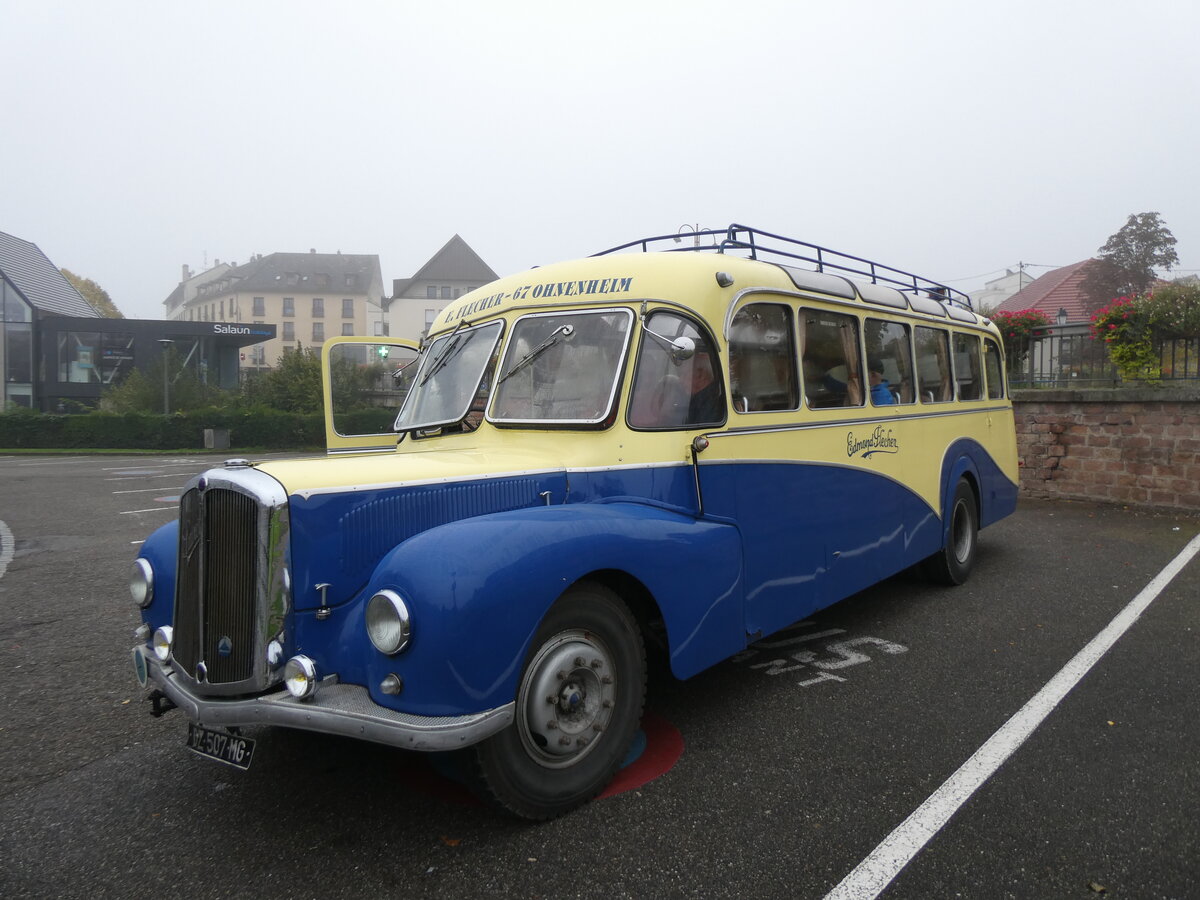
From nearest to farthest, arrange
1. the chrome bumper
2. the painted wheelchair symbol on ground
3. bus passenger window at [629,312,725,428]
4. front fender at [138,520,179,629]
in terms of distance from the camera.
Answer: the chrome bumper < the painted wheelchair symbol on ground < front fender at [138,520,179,629] < bus passenger window at [629,312,725,428]

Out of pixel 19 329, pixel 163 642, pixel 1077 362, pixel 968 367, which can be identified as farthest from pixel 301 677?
pixel 19 329

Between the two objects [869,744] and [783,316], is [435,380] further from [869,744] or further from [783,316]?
[869,744]

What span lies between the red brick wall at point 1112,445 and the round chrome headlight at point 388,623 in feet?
39.1

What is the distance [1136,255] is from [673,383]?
5119 cm

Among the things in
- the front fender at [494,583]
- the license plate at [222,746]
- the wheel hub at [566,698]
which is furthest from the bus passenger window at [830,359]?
the license plate at [222,746]

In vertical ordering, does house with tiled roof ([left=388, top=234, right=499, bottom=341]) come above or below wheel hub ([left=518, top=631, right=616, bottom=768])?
above

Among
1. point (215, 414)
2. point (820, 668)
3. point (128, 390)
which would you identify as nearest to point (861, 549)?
point (820, 668)

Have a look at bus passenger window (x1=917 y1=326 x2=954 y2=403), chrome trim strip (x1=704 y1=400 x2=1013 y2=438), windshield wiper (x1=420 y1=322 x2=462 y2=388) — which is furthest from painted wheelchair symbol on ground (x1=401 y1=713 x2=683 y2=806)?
bus passenger window (x1=917 y1=326 x2=954 y2=403)

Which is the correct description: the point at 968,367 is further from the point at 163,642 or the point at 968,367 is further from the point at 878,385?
the point at 163,642

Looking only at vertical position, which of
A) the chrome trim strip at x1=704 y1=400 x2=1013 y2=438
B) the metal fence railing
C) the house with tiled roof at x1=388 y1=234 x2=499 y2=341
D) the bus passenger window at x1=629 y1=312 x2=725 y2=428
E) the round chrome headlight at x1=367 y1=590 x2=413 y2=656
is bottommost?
the round chrome headlight at x1=367 y1=590 x2=413 y2=656

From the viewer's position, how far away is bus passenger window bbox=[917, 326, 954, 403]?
22.1ft

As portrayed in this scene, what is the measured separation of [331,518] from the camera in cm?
322

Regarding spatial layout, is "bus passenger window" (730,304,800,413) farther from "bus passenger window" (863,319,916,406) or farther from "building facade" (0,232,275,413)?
"building facade" (0,232,275,413)

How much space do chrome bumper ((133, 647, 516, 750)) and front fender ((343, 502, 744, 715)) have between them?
0.16ft
